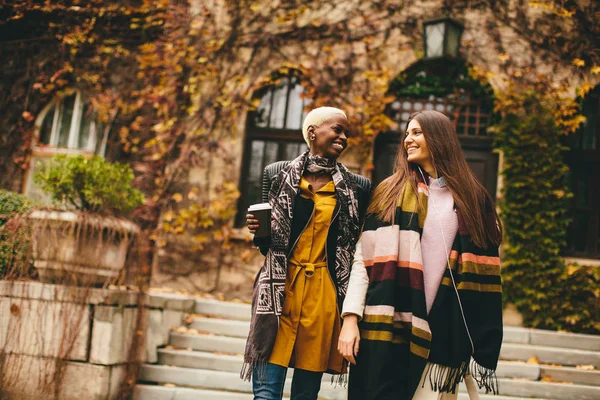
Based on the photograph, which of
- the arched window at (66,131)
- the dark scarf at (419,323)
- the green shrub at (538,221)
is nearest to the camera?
the dark scarf at (419,323)

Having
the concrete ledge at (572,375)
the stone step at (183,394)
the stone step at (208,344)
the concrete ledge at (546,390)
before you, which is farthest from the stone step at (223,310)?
the concrete ledge at (572,375)

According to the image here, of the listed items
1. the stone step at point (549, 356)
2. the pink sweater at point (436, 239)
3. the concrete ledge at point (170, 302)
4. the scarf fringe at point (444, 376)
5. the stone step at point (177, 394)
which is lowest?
the stone step at point (177, 394)

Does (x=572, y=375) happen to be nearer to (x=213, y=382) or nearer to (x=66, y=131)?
(x=213, y=382)

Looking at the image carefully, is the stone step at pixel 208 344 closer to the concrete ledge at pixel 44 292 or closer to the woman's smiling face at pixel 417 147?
the concrete ledge at pixel 44 292

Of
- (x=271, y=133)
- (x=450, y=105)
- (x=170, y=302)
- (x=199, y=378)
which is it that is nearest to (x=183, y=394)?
(x=199, y=378)

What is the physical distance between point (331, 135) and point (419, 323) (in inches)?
36.7

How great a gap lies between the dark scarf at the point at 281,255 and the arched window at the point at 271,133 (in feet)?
15.8

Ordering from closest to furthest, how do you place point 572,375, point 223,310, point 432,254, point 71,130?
point 432,254 → point 572,375 → point 223,310 → point 71,130

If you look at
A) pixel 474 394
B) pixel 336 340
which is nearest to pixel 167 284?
pixel 336 340

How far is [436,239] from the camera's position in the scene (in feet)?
7.33

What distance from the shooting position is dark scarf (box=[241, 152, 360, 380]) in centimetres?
241

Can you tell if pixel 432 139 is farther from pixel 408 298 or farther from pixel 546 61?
pixel 546 61

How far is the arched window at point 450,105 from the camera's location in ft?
23.0

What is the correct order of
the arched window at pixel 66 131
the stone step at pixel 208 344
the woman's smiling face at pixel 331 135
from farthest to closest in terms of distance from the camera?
the arched window at pixel 66 131, the stone step at pixel 208 344, the woman's smiling face at pixel 331 135
